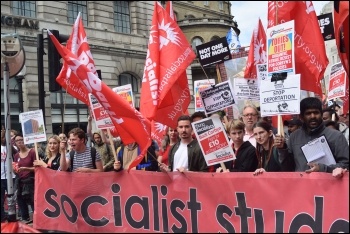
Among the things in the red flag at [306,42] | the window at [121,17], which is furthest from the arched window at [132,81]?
the red flag at [306,42]

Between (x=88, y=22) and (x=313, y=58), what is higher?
(x=88, y=22)

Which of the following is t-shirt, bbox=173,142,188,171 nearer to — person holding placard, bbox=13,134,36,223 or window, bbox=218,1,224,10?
person holding placard, bbox=13,134,36,223

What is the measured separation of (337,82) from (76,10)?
21506 mm

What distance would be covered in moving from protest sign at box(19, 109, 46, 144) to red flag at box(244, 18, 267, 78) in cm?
376

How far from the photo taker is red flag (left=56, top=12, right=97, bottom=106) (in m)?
7.11

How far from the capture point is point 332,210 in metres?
4.32

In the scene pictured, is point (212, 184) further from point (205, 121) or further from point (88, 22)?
point (88, 22)

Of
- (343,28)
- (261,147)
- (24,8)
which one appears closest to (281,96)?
(261,147)

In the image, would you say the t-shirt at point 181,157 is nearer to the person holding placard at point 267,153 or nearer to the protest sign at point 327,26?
the person holding placard at point 267,153

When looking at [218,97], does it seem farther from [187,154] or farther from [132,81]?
[132,81]

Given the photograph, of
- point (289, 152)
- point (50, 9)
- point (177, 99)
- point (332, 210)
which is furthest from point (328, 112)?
point (50, 9)

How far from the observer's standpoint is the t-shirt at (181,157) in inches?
230

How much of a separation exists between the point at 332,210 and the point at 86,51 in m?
4.68

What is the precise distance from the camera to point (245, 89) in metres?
8.07
